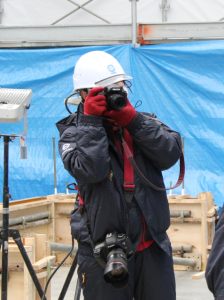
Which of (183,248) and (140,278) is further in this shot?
(183,248)

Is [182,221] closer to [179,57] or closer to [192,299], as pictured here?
[192,299]

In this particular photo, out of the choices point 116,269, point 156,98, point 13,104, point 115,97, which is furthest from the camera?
point 156,98

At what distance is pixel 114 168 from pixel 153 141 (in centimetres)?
22

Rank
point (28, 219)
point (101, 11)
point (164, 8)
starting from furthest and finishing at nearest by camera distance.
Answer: point (101, 11) < point (164, 8) < point (28, 219)

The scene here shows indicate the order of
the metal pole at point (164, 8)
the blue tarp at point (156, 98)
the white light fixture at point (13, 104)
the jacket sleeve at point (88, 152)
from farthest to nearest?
the metal pole at point (164, 8)
the blue tarp at point (156, 98)
the white light fixture at point (13, 104)
the jacket sleeve at point (88, 152)

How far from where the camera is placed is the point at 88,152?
304 centimetres

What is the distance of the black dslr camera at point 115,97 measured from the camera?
119 inches

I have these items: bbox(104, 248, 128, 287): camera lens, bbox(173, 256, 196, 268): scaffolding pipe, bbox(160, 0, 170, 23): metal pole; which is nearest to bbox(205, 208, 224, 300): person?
bbox(104, 248, 128, 287): camera lens

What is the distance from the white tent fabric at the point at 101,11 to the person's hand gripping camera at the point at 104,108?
22.7 feet

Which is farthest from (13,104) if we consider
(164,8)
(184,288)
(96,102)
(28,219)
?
(164,8)

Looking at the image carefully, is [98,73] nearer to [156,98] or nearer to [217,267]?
[217,267]

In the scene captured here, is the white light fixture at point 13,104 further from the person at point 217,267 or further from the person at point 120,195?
the person at point 217,267

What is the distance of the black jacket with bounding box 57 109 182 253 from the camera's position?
3.01m

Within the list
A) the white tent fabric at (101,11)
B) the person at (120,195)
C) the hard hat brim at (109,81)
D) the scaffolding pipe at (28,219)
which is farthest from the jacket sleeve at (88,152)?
the white tent fabric at (101,11)
